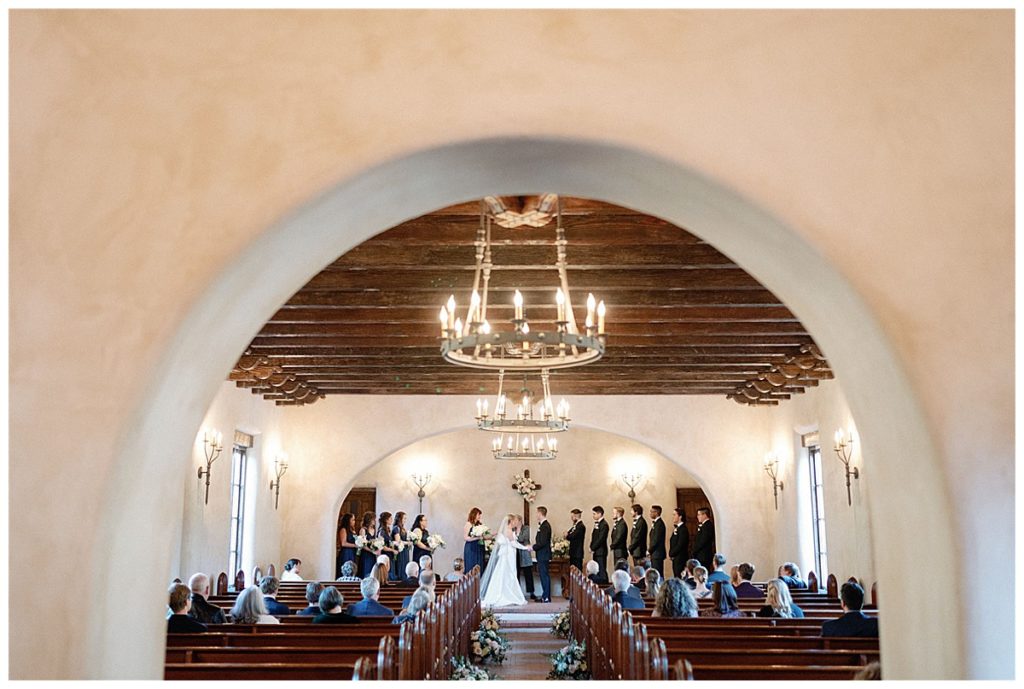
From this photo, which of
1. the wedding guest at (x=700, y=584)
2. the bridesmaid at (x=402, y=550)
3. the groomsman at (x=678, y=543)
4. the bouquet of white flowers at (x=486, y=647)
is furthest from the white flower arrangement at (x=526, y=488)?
the wedding guest at (x=700, y=584)

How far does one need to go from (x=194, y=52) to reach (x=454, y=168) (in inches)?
29.0

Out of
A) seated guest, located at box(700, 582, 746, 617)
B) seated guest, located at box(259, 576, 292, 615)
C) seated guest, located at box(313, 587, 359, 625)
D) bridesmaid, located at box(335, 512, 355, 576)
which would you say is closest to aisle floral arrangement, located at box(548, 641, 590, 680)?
seated guest, located at box(700, 582, 746, 617)

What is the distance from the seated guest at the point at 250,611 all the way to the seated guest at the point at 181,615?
1.25ft

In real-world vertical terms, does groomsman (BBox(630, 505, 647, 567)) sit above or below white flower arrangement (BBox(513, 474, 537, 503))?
below

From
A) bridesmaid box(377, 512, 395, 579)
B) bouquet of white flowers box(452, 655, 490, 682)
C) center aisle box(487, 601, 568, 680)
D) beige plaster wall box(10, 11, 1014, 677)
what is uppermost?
beige plaster wall box(10, 11, 1014, 677)

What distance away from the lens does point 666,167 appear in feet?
8.17

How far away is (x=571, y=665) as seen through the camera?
9.34 m

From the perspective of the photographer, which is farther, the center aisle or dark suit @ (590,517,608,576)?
dark suit @ (590,517,608,576)

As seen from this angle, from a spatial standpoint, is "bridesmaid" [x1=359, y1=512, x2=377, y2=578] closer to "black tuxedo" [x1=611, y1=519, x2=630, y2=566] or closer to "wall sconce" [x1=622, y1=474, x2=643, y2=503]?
"black tuxedo" [x1=611, y1=519, x2=630, y2=566]

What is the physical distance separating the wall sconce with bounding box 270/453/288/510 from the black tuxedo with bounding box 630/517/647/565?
588 cm

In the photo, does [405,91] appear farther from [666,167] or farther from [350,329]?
[350,329]

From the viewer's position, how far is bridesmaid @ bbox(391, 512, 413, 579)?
14835 millimetres

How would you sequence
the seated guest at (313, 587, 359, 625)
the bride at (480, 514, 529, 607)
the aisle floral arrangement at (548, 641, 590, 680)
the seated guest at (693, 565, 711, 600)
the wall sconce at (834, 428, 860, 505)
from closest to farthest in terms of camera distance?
the seated guest at (313, 587, 359, 625)
the aisle floral arrangement at (548, 641, 590, 680)
the seated guest at (693, 565, 711, 600)
the wall sconce at (834, 428, 860, 505)
the bride at (480, 514, 529, 607)

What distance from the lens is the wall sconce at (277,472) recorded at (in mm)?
13703
